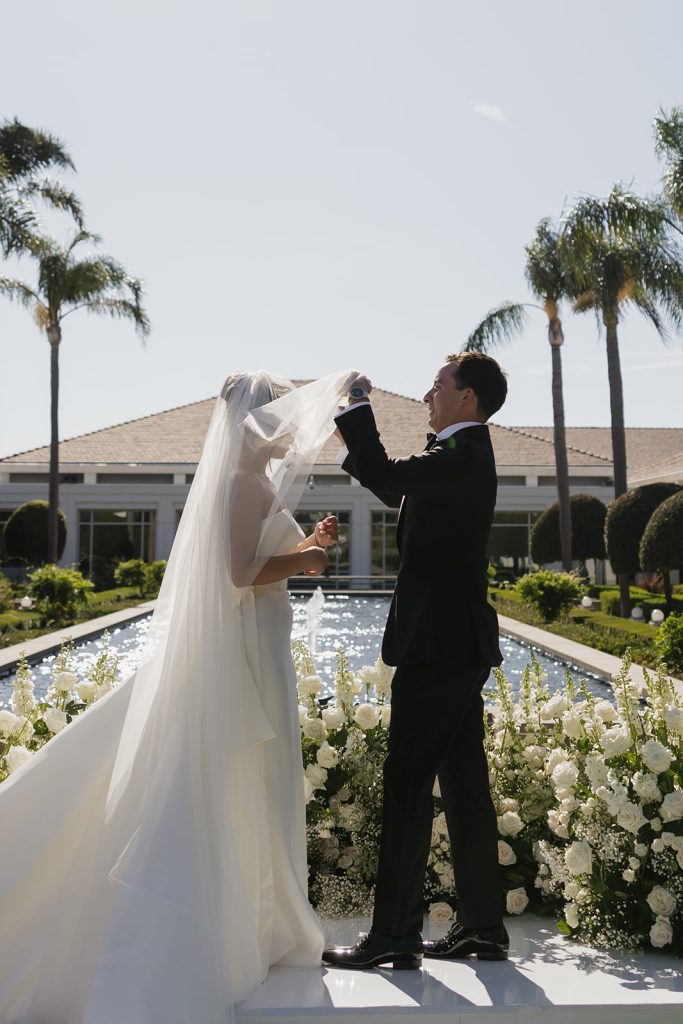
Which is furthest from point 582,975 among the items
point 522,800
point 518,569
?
point 518,569

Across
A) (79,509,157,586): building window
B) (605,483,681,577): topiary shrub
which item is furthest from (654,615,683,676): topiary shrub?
(79,509,157,586): building window

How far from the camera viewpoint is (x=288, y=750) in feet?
10.9

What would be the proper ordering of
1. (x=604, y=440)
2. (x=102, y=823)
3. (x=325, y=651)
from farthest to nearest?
(x=604, y=440) → (x=325, y=651) → (x=102, y=823)

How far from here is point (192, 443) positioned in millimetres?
35344

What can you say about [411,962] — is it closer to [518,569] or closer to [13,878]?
[13,878]

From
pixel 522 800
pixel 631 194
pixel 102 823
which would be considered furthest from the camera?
pixel 631 194

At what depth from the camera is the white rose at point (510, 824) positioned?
148 inches

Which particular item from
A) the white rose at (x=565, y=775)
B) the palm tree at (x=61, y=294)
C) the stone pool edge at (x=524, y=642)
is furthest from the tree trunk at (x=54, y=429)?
the white rose at (x=565, y=775)

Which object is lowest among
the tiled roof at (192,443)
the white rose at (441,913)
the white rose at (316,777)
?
the white rose at (441,913)

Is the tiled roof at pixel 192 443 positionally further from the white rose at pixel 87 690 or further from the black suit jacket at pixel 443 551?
the black suit jacket at pixel 443 551

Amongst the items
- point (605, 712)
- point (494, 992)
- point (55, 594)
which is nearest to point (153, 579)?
point (55, 594)

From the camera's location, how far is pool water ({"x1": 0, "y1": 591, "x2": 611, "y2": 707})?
11227 mm

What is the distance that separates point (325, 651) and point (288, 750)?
11.6m

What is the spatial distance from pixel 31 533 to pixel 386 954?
26.8 metres
